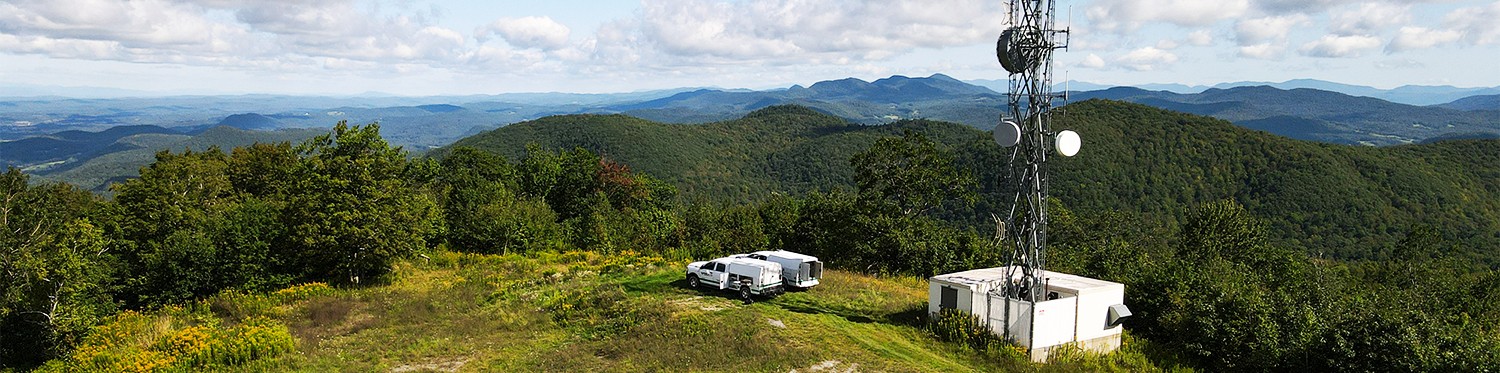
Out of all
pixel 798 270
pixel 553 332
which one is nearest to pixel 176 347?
pixel 553 332

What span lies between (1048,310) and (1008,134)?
4647 mm

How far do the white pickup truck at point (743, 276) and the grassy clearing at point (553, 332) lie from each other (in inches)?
19.1

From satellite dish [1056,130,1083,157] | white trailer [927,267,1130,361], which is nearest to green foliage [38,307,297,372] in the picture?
white trailer [927,267,1130,361]

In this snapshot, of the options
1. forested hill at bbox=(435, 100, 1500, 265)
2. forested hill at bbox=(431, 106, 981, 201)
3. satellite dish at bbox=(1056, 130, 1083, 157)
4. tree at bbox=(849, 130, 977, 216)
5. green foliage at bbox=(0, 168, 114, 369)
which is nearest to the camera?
satellite dish at bbox=(1056, 130, 1083, 157)

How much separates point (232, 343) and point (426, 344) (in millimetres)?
4499

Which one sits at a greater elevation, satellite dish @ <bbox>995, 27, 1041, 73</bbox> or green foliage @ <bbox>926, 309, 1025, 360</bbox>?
satellite dish @ <bbox>995, 27, 1041, 73</bbox>

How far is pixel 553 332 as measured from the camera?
20.6 meters

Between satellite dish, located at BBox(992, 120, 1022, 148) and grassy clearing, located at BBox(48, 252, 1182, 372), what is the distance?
532 cm

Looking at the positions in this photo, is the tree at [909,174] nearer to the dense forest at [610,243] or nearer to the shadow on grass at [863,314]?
the dense forest at [610,243]

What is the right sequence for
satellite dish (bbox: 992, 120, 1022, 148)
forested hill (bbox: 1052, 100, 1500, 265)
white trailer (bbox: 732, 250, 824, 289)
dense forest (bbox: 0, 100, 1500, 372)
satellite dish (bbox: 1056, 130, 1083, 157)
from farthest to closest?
1. forested hill (bbox: 1052, 100, 1500, 265)
2. white trailer (bbox: 732, 250, 824, 289)
3. dense forest (bbox: 0, 100, 1500, 372)
4. satellite dish (bbox: 992, 120, 1022, 148)
5. satellite dish (bbox: 1056, 130, 1083, 157)

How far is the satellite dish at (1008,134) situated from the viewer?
720 inches

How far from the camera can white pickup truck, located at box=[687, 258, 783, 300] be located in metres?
23.5

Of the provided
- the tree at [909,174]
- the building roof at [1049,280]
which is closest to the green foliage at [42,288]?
the building roof at [1049,280]

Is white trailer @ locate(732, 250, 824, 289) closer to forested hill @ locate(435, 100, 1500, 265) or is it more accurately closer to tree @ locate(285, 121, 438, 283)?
tree @ locate(285, 121, 438, 283)
